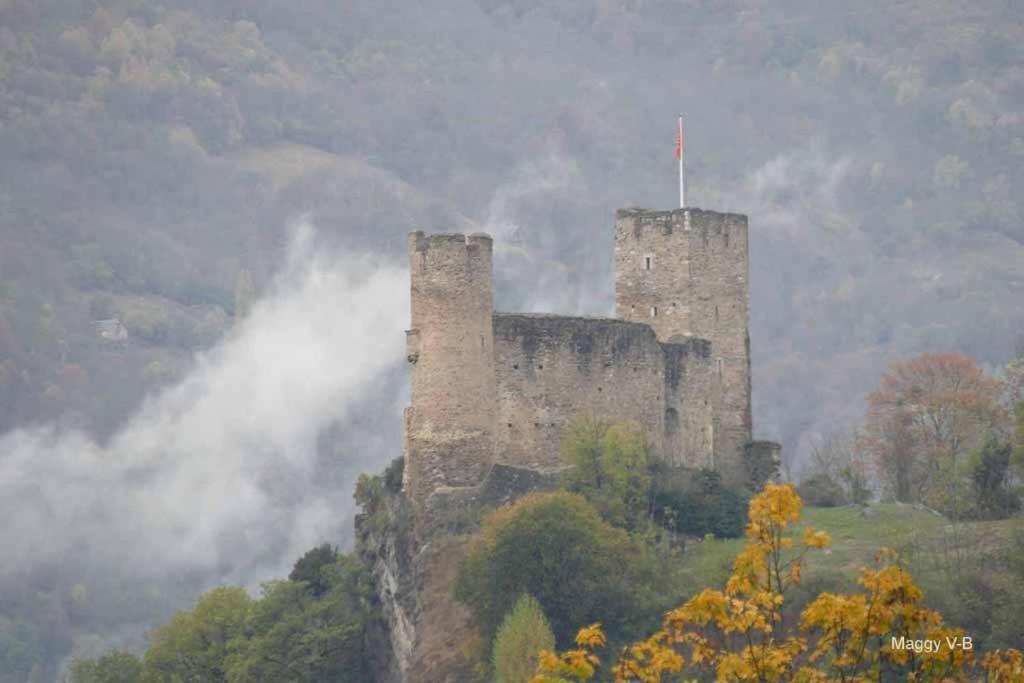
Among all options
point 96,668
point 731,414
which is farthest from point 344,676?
point 731,414

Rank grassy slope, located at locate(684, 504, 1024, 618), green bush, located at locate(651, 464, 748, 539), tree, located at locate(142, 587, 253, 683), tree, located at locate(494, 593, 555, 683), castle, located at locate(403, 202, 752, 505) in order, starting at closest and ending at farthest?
tree, located at locate(494, 593, 555, 683)
grassy slope, located at locate(684, 504, 1024, 618)
castle, located at locate(403, 202, 752, 505)
green bush, located at locate(651, 464, 748, 539)
tree, located at locate(142, 587, 253, 683)

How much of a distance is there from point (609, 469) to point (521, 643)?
871 cm

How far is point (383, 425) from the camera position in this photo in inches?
7490

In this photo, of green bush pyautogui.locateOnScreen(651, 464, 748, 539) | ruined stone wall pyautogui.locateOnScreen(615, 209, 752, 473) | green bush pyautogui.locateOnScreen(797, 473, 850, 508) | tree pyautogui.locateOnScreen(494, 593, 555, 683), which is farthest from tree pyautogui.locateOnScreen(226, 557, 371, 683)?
green bush pyautogui.locateOnScreen(797, 473, 850, 508)

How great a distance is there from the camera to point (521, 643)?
213 feet

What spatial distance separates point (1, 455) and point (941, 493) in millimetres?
115673

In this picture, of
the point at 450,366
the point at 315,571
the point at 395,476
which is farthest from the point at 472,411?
the point at 315,571

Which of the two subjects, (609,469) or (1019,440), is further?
(1019,440)

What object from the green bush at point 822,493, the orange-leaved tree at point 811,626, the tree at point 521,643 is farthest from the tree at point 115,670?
the orange-leaved tree at point 811,626

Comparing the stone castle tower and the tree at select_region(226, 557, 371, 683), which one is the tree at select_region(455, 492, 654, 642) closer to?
the stone castle tower

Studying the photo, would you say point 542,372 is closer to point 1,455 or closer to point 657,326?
point 657,326

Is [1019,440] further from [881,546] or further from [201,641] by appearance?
[201,641]

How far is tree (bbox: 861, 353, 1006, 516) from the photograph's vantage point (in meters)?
81.7

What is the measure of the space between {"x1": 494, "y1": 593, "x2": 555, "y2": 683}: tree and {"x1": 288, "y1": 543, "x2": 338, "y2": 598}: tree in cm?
1335
